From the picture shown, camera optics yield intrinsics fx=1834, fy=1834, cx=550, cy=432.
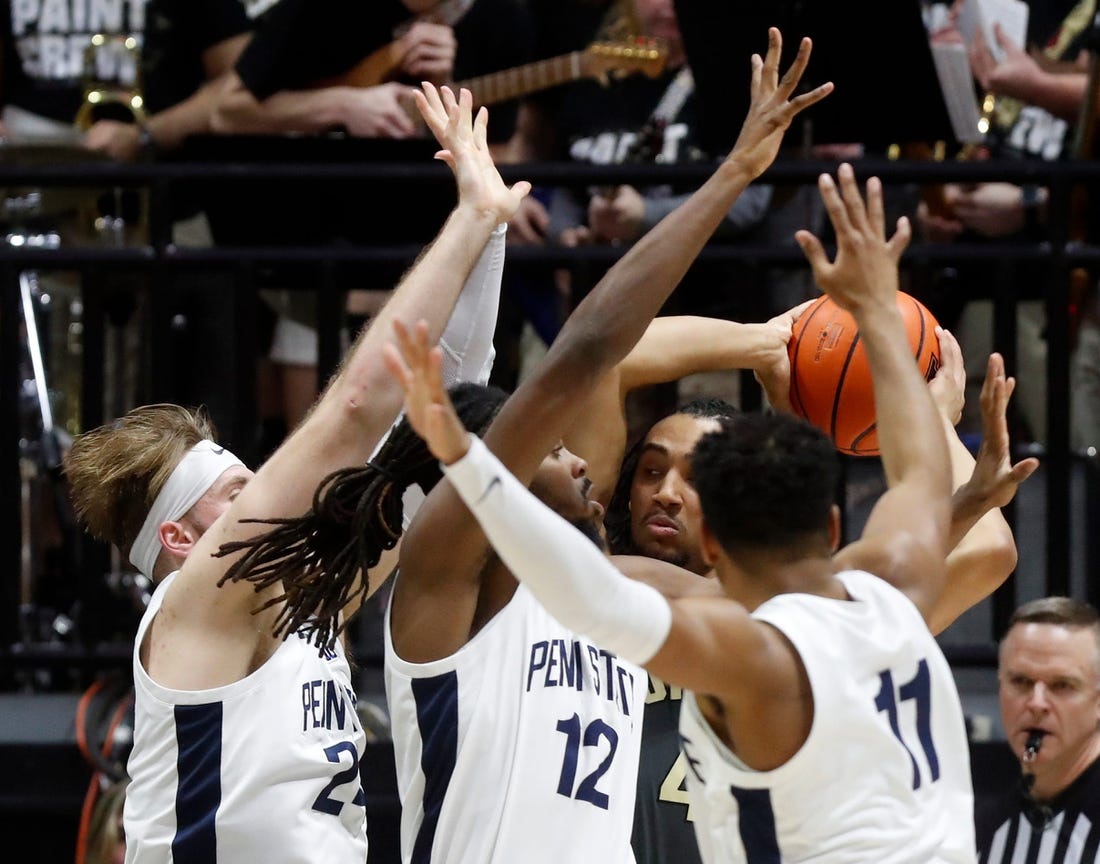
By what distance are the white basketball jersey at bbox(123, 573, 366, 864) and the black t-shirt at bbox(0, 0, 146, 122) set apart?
157 inches

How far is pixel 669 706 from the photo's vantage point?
167 inches

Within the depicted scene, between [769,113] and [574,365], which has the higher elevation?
[769,113]

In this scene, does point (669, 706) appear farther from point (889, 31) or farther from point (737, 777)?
point (889, 31)

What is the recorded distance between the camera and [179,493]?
397 cm

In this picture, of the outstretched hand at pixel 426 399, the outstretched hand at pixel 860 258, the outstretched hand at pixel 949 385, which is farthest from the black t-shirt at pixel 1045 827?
the outstretched hand at pixel 426 399

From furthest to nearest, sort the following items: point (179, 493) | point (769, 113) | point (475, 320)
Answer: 1. point (179, 493)
2. point (475, 320)
3. point (769, 113)

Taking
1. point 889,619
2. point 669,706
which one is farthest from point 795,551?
point 669,706

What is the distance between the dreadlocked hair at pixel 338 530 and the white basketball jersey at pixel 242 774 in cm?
18

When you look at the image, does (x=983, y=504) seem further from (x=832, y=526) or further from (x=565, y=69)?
(x=565, y=69)

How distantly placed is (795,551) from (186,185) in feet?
11.6

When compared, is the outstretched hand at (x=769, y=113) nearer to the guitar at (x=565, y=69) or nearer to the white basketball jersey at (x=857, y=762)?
the white basketball jersey at (x=857, y=762)

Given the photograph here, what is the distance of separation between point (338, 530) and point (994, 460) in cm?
128

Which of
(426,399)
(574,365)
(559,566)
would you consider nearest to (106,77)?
(574,365)

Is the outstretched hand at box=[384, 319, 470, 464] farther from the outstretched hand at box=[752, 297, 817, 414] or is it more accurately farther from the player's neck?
the player's neck
